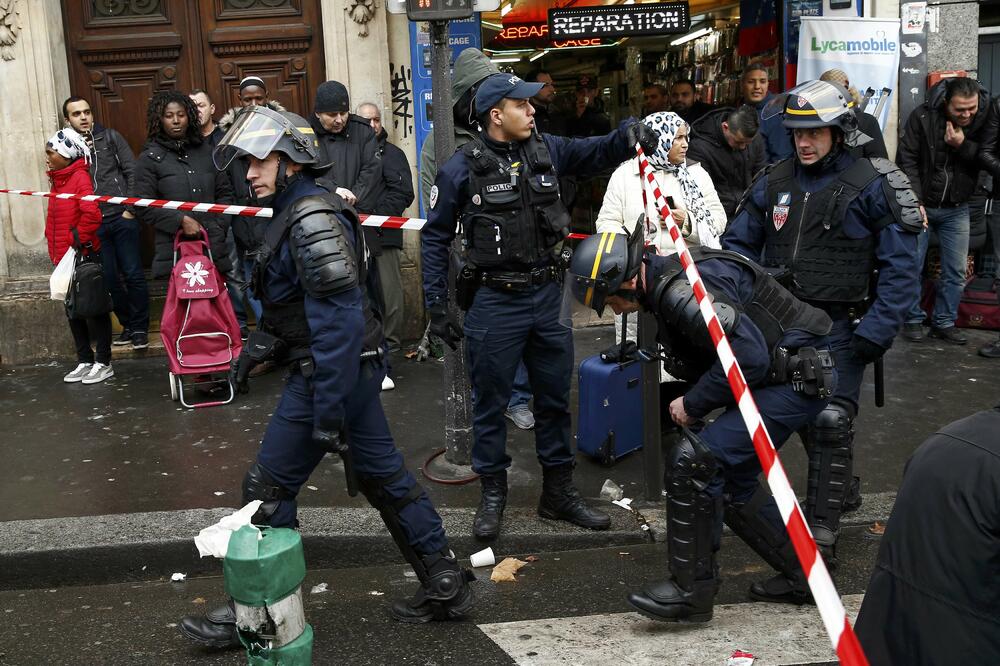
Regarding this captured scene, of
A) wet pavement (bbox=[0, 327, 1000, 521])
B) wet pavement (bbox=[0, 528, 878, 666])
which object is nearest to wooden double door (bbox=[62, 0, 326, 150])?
wet pavement (bbox=[0, 327, 1000, 521])

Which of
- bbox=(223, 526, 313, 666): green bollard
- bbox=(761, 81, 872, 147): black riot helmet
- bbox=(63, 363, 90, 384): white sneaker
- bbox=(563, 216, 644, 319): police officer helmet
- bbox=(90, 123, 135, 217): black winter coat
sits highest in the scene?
bbox=(761, 81, 872, 147): black riot helmet

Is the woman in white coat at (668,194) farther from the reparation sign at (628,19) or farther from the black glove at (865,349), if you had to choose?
the reparation sign at (628,19)

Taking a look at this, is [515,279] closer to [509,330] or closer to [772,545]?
[509,330]

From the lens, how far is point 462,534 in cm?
530

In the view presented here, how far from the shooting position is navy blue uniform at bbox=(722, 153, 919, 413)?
500 centimetres

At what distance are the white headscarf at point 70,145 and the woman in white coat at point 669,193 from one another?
405 cm

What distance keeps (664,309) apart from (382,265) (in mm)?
4594

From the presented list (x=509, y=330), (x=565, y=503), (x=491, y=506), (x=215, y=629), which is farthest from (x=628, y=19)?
(x=215, y=629)

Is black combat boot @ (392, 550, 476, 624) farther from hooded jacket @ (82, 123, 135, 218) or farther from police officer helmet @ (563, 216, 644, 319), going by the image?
hooded jacket @ (82, 123, 135, 218)

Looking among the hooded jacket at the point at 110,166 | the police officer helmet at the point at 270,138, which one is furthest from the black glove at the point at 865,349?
the hooded jacket at the point at 110,166

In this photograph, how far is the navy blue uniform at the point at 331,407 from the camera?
4.03 meters

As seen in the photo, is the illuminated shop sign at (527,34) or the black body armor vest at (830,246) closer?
the black body armor vest at (830,246)

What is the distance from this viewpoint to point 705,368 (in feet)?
14.3

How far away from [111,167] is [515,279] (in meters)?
4.30
